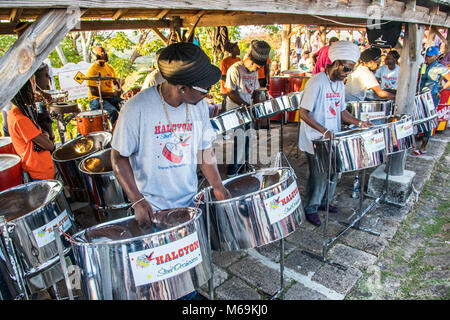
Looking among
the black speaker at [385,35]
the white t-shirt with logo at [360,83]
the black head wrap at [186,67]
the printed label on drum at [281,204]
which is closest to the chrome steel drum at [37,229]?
the black head wrap at [186,67]

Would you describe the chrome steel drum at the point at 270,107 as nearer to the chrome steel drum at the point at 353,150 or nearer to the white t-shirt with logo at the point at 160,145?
the chrome steel drum at the point at 353,150

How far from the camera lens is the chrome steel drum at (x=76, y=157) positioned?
7.48 feet

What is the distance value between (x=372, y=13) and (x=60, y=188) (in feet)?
7.34

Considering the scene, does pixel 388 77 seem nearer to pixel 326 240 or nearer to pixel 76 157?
pixel 326 240

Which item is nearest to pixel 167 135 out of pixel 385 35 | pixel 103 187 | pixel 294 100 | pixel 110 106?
pixel 103 187

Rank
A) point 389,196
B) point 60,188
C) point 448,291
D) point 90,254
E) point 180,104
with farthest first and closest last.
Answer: point 389,196 < point 448,291 < point 60,188 < point 180,104 < point 90,254

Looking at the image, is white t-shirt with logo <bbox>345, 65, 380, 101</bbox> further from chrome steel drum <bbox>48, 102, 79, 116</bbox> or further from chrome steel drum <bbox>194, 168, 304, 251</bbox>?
chrome steel drum <bbox>48, 102, 79, 116</bbox>

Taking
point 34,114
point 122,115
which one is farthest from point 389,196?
point 34,114

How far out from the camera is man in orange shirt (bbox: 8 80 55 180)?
1.77m

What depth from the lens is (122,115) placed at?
1.20 meters

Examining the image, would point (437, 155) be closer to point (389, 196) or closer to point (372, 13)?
point (389, 196)

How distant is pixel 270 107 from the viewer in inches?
117

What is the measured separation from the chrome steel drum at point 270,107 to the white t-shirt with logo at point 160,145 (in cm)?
157

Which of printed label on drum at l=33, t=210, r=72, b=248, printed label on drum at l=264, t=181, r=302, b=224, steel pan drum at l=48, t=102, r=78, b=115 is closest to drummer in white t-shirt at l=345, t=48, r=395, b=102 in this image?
printed label on drum at l=264, t=181, r=302, b=224
